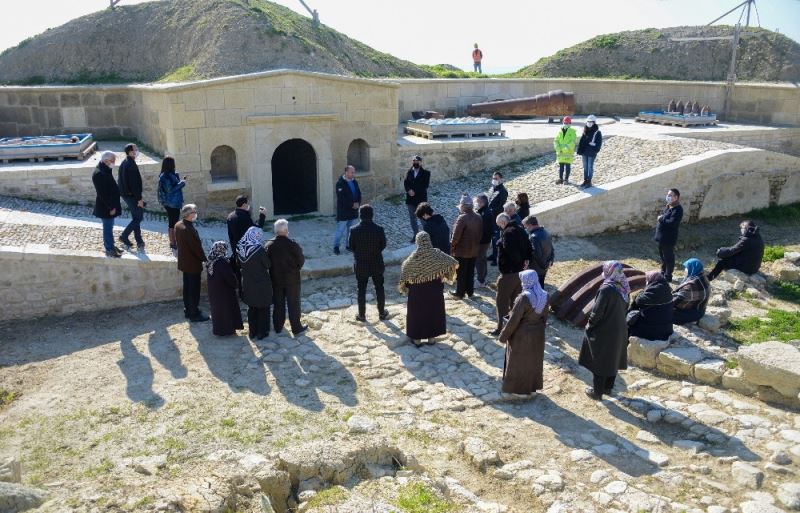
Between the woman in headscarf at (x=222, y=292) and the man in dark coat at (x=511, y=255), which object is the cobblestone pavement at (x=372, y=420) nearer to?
the woman in headscarf at (x=222, y=292)

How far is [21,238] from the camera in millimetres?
10484

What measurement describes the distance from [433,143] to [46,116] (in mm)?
9888

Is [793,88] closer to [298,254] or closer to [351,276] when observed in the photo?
[351,276]

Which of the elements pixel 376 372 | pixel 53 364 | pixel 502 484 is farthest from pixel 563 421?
pixel 53 364

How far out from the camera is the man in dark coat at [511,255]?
9266 mm

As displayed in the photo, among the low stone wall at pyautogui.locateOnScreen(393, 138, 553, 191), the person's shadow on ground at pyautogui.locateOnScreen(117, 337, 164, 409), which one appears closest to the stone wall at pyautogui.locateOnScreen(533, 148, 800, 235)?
the low stone wall at pyautogui.locateOnScreen(393, 138, 553, 191)

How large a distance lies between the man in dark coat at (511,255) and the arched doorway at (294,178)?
6.66m

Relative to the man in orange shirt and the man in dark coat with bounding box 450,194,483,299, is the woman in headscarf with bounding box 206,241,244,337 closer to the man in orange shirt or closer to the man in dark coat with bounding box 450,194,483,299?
the man in dark coat with bounding box 450,194,483,299

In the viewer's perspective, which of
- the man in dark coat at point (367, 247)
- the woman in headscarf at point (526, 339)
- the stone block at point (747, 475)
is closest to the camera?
the stone block at point (747, 475)

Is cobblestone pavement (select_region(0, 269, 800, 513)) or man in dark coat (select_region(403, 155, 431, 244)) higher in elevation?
man in dark coat (select_region(403, 155, 431, 244))

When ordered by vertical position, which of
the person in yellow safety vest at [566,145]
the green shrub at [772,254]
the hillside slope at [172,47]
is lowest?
the green shrub at [772,254]

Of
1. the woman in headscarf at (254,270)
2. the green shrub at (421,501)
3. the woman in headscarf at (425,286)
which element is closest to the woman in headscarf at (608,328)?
the woman in headscarf at (425,286)

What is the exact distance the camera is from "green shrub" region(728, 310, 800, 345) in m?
9.33

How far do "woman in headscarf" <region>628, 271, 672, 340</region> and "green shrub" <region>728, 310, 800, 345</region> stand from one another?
A: 1.31 meters
